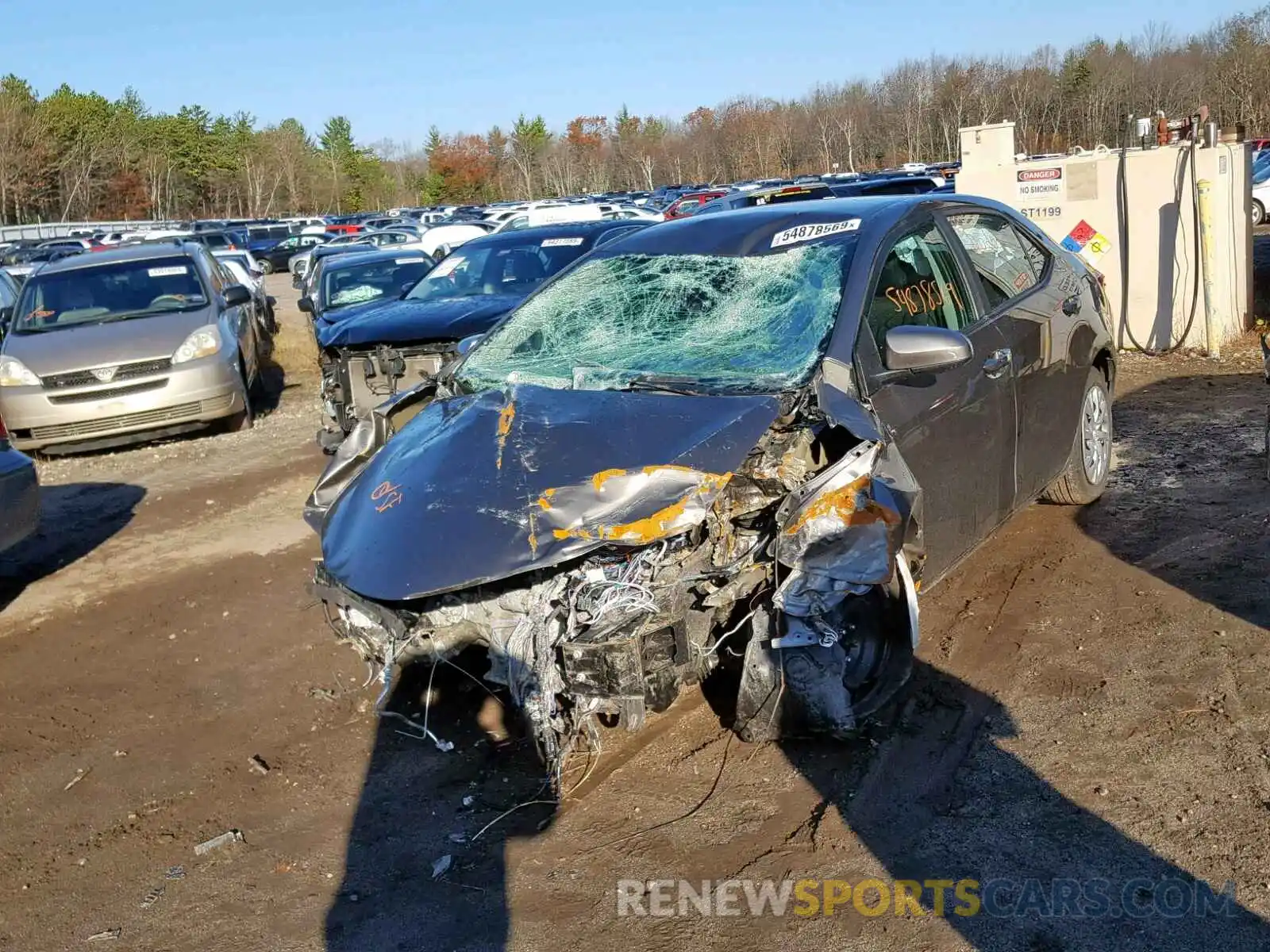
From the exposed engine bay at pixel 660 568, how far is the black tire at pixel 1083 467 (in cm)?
221

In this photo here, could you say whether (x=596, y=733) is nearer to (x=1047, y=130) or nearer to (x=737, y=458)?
(x=737, y=458)

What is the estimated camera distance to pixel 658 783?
397cm

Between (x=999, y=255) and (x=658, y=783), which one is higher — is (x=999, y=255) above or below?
above

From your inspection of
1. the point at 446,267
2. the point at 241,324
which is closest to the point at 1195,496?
the point at 446,267

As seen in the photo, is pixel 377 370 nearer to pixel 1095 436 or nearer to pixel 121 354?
pixel 121 354

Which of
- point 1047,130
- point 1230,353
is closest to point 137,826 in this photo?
point 1230,353

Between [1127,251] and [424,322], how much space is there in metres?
6.40

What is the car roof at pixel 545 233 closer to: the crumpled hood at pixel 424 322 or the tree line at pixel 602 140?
the crumpled hood at pixel 424 322

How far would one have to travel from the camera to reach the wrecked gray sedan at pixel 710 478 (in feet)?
12.3

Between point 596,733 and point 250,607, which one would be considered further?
point 250,607

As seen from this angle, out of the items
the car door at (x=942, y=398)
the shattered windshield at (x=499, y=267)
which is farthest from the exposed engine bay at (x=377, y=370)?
the car door at (x=942, y=398)

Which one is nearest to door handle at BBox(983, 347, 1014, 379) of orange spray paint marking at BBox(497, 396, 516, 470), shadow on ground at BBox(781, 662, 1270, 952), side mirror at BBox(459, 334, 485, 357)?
shadow on ground at BBox(781, 662, 1270, 952)

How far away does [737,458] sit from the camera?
3.84 m

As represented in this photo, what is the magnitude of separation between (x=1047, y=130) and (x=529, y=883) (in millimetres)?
57677
